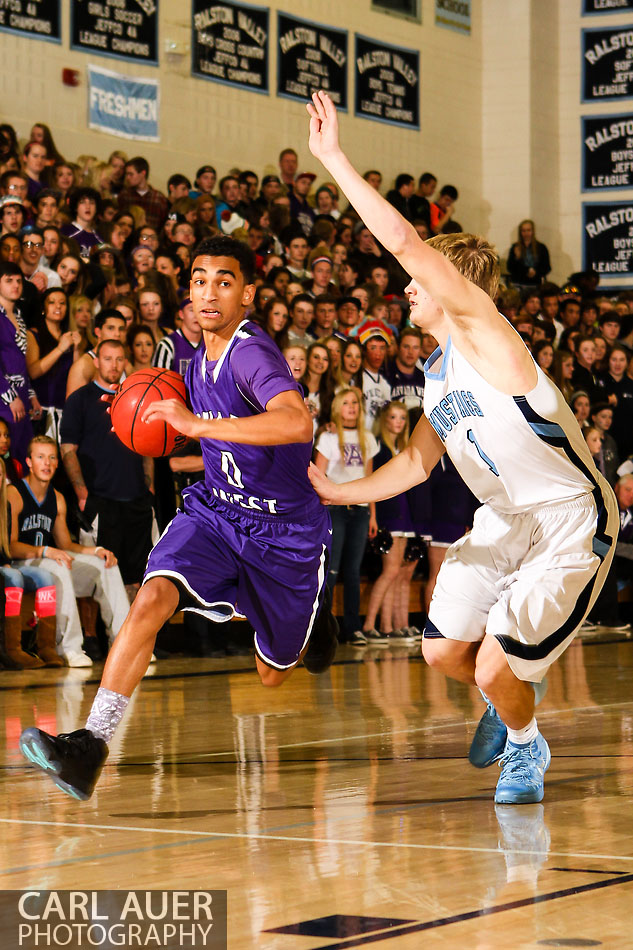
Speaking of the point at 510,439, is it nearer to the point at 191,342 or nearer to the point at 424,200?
the point at 191,342

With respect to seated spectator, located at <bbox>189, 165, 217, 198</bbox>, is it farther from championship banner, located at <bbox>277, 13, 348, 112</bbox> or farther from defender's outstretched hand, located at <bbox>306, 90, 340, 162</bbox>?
defender's outstretched hand, located at <bbox>306, 90, 340, 162</bbox>

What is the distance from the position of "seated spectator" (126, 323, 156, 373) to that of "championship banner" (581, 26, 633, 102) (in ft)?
41.9

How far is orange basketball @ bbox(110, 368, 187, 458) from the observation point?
16.7ft

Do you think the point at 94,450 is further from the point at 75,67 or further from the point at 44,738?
the point at 75,67

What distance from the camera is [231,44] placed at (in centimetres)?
1648

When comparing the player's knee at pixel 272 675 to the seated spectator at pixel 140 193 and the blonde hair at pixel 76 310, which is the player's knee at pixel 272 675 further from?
the seated spectator at pixel 140 193

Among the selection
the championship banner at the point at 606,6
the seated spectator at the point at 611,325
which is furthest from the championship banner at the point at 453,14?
the seated spectator at the point at 611,325

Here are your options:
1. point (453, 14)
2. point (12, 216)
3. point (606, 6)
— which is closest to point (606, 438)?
point (12, 216)

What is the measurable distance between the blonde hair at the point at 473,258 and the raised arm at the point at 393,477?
22.0 inches

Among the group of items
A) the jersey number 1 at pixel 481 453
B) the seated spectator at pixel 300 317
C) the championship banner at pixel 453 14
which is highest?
the championship banner at pixel 453 14

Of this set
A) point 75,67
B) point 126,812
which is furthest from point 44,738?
point 75,67

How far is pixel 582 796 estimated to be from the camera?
448cm

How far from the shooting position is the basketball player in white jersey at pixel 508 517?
4.21 m

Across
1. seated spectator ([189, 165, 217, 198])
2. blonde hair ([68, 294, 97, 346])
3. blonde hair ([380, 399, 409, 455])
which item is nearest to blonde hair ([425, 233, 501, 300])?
blonde hair ([68, 294, 97, 346])
